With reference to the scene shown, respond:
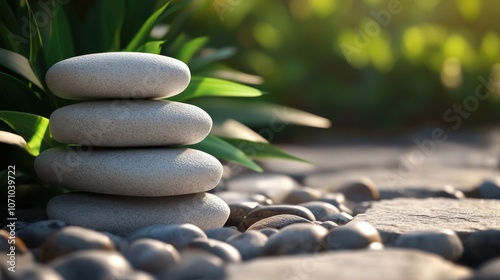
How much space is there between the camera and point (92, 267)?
1.20 metres

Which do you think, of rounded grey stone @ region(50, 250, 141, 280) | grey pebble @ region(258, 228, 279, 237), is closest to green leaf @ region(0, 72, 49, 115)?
grey pebble @ region(258, 228, 279, 237)

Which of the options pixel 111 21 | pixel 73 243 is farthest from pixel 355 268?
pixel 111 21

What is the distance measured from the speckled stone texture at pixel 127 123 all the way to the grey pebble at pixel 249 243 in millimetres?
432

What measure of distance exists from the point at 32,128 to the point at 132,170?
425 millimetres

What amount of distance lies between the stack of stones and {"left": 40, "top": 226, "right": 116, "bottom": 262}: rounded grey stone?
1.35 ft

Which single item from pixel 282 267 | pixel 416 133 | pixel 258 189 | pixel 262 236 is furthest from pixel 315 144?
pixel 282 267

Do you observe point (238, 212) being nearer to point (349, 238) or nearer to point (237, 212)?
point (237, 212)

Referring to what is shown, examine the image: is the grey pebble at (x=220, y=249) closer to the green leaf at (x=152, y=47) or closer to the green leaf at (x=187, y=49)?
the green leaf at (x=152, y=47)

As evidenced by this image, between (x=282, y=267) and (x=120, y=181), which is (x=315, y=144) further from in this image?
(x=282, y=267)

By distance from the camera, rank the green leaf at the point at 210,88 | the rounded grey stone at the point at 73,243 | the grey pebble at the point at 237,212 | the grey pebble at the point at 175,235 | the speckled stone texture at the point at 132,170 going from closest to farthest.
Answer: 1. the rounded grey stone at the point at 73,243
2. the grey pebble at the point at 175,235
3. the speckled stone texture at the point at 132,170
4. the grey pebble at the point at 237,212
5. the green leaf at the point at 210,88

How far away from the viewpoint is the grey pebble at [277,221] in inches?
73.5

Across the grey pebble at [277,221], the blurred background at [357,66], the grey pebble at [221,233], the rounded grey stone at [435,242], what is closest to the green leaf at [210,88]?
the grey pebble at [277,221]

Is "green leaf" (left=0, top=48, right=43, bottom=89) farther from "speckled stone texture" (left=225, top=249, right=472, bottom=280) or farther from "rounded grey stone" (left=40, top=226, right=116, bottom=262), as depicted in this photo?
"speckled stone texture" (left=225, top=249, right=472, bottom=280)

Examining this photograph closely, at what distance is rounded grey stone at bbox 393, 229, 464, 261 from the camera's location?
59.3 inches
